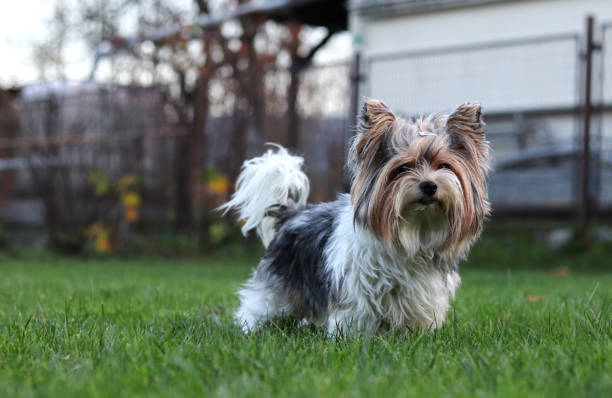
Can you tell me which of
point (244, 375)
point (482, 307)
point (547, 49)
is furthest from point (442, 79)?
point (244, 375)

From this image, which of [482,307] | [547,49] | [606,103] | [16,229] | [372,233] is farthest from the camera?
[16,229]

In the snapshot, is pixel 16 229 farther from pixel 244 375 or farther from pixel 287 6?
pixel 244 375

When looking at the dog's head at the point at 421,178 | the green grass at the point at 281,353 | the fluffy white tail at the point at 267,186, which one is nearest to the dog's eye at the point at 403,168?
the dog's head at the point at 421,178

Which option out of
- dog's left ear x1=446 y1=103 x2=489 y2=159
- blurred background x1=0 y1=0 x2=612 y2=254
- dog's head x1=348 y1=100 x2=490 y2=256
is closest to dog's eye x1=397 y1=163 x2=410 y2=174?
dog's head x1=348 y1=100 x2=490 y2=256

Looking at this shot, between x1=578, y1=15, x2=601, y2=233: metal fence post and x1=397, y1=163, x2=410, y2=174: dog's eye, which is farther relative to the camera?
x1=578, y1=15, x2=601, y2=233: metal fence post

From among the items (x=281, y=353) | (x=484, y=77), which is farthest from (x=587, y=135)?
(x=281, y=353)

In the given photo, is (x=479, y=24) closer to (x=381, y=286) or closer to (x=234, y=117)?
(x=234, y=117)

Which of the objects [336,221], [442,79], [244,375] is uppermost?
[442,79]

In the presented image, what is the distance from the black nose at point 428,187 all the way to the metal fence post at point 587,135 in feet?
24.0

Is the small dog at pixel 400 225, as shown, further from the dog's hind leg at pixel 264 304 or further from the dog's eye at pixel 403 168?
the dog's hind leg at pixel 264 304

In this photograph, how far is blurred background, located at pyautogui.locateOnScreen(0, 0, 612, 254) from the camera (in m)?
11.0

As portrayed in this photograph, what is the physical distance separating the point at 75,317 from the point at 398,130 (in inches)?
92.1

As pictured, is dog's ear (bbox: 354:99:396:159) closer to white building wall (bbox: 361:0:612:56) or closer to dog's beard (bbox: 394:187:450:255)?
dog's beard (bbox: 394:187:450:255)

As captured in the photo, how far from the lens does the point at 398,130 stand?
3988 mm
